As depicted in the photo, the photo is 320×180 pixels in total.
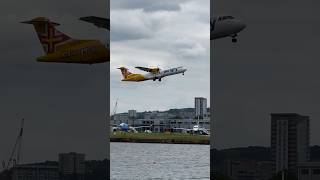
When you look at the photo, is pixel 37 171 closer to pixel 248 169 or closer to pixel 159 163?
pixel 248 169

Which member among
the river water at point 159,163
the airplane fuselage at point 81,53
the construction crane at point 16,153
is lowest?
the river water at point 159,163

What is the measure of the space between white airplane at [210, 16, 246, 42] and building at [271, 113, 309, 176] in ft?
4.52

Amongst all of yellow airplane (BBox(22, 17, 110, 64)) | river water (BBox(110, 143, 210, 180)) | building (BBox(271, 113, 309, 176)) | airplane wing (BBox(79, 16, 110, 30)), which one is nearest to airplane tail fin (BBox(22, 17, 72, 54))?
yellow airplane (BBox(22, 17, 110, 64))

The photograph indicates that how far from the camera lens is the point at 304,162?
39.5 feet

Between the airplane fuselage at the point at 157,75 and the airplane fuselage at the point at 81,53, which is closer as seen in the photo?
the airplane fuselage at the point at 81,53

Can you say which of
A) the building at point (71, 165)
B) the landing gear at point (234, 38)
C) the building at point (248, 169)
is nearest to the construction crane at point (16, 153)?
the building at point (71, 165)

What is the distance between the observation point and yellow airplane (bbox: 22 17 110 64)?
1185 centimetres

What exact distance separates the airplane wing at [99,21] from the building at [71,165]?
1.96 m

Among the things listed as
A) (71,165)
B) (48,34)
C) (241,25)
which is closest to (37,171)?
(71,165)

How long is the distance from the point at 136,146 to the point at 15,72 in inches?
1125

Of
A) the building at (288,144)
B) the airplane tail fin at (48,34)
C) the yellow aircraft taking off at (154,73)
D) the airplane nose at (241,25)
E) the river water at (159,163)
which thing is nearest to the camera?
the airplane tail fin at (48,34)

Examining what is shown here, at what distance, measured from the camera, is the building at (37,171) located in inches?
469

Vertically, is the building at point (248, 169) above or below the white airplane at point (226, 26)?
below

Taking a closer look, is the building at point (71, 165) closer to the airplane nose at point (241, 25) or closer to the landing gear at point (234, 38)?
the landing gear at point (234, 38)
